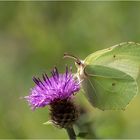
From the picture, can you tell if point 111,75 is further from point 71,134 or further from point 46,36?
point 46,36

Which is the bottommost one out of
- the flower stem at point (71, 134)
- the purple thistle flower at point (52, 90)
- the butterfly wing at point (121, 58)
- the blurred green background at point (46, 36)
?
the flower stem at point (71, 134)

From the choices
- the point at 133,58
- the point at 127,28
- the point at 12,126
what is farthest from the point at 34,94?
the point at 127,28

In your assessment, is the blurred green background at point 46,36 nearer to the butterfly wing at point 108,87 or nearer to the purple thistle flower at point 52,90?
the butterfly wing at point 108,87

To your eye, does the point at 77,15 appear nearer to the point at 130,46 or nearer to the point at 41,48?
the point at 41,48

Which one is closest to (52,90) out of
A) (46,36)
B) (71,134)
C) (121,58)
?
(71,134)

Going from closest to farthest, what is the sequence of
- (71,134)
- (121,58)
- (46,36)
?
(71,134) < (121,58) < (46,36)

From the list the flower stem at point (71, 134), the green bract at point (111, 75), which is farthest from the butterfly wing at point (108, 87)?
the flower stem at point (71, 134)

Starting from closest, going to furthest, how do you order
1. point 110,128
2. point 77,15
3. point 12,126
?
point 110,128
point 12,126
point 77,15
